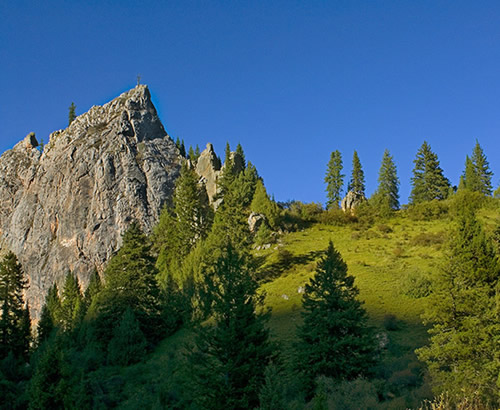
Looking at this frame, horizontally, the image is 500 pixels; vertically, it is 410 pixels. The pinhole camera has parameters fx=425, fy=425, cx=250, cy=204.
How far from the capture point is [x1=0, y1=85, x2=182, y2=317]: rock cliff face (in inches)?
4114

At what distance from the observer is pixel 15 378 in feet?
157

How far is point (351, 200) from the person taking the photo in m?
89.3

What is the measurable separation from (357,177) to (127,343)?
70.5m

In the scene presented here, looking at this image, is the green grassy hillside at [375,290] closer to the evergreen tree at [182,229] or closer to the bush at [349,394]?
the bush at [349,394]

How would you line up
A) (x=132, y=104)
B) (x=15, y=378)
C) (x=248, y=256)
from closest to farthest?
(x=15, y=378)
(x=248, y=256)
(x=132, y=104)

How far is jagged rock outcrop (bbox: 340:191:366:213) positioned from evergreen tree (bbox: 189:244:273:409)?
2572 inches

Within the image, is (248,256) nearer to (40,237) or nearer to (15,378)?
(15,378)

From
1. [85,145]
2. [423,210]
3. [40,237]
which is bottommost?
[423,210]

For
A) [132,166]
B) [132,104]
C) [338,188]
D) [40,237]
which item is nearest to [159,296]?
[338,188]

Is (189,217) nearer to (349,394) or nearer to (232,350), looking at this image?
(232,350)

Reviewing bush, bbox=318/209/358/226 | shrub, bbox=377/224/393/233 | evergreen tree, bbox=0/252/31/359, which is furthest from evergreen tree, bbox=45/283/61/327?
shrub, bbox=377/224/393/233

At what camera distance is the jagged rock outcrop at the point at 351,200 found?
88.2 m

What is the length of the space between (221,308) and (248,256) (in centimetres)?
3075

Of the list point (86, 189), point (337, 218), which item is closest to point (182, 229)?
point (337, 218)
